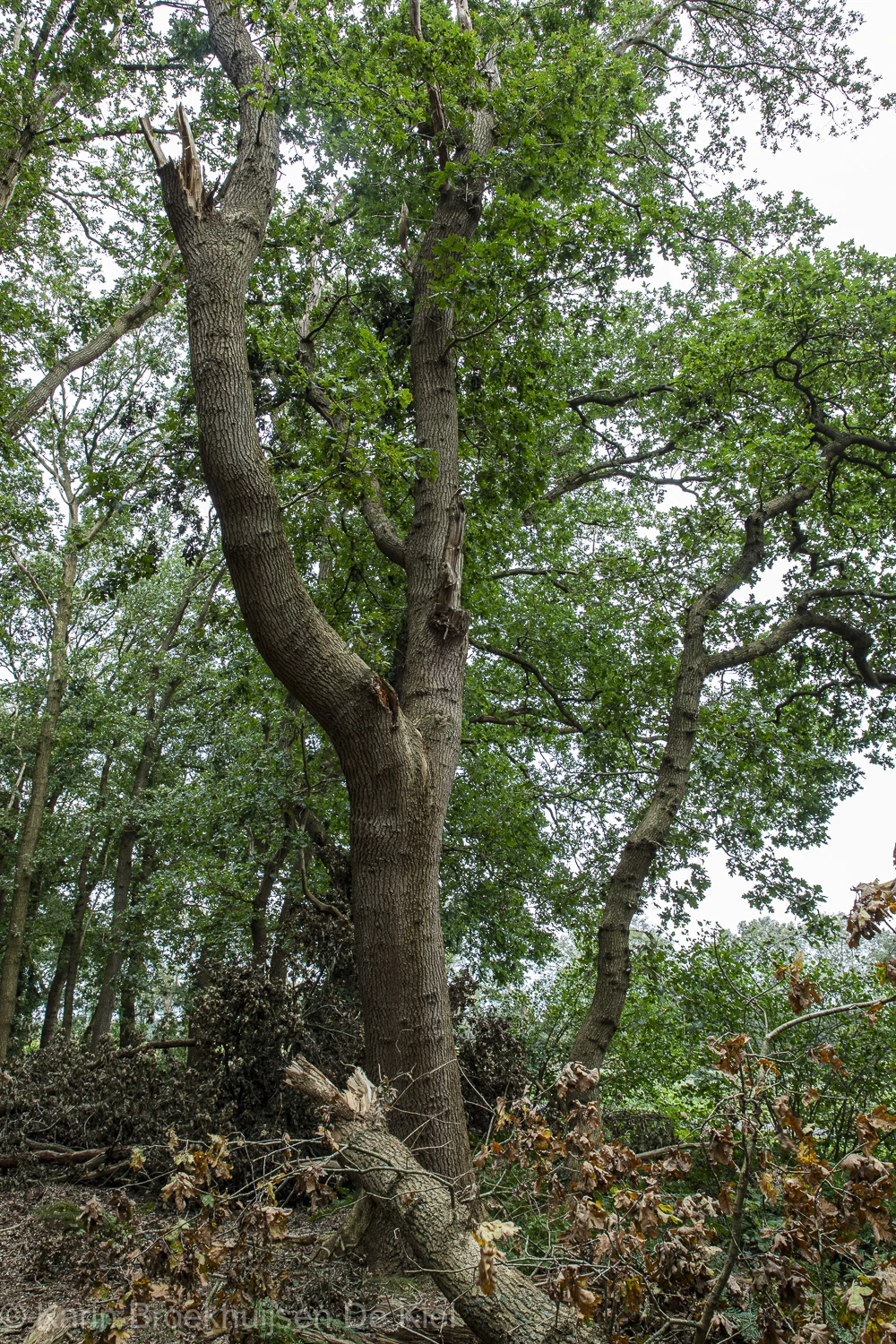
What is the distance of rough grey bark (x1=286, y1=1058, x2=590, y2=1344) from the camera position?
266 centimetres

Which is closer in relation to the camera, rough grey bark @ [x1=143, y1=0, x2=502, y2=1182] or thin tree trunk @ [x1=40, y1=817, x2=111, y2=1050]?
rough grey bark @ [x1=143, y1=0, x2=502, y2=1182]

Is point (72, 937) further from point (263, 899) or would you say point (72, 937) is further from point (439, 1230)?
point (439, 1230)

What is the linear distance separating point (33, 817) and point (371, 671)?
10.3 meters

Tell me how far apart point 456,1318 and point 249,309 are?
7973mm

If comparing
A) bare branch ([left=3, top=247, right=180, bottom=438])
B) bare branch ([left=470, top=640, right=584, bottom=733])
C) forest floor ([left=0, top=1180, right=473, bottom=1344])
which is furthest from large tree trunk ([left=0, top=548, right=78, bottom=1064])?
bare branch ([left=470, top=640, right=584, bottom=733])

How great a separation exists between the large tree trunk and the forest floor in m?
7.21

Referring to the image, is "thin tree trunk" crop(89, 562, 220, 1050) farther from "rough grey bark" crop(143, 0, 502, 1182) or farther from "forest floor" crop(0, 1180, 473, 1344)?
"forest floor" crop(0, 1180, 473, 1344)

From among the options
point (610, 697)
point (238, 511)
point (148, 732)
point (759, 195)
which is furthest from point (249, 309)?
point (148, 732)

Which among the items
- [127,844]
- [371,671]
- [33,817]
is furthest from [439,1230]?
[127,844]

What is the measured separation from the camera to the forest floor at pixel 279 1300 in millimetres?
3081

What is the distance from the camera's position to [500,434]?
7363 mm

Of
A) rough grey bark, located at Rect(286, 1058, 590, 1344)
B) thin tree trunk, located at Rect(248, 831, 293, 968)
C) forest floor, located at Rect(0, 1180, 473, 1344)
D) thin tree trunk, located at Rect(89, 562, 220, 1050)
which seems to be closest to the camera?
rough grey bark, located at Rect(286, 1058, 590, 1344)

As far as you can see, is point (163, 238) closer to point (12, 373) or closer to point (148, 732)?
point (12, 373)

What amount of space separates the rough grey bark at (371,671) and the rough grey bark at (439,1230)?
591mm
